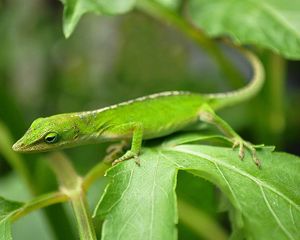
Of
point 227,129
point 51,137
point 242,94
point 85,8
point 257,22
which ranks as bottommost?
point 242,94

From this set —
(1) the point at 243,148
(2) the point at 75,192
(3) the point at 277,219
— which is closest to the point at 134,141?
(2) the point at 75,192

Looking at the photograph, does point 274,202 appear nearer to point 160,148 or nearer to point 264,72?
point 160,148

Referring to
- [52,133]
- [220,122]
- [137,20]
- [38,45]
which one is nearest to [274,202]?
[220,122]

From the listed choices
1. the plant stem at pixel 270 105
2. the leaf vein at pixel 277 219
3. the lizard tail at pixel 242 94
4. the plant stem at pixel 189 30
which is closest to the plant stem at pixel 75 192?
the leaf vein at pixel 277 219

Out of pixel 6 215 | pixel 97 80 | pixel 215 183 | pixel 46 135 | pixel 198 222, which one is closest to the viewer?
pixel 215 183

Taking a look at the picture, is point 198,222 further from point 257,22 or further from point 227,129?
point 257,22

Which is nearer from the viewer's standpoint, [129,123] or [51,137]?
[51,137]

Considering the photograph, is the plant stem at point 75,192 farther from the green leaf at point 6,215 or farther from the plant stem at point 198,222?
the plant stem at point 198,222
